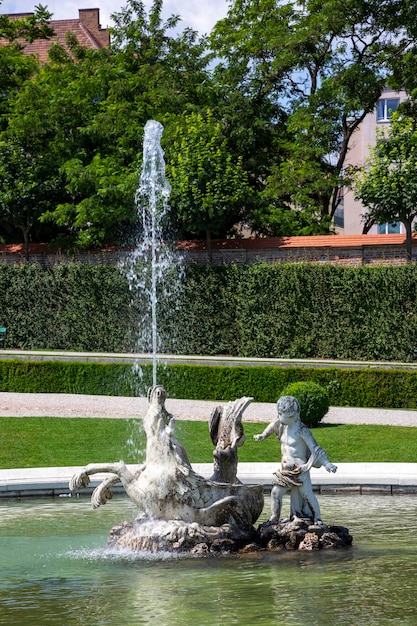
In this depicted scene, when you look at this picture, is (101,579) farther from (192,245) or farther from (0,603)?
(192,245)

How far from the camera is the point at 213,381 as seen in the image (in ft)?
74.7

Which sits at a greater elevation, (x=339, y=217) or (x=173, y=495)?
(x=339, y=217)

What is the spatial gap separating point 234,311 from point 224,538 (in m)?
19.0

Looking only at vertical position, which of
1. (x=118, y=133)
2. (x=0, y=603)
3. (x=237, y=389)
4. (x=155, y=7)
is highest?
(x=155, y=7)

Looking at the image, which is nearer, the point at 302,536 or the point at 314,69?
the point at 302,536

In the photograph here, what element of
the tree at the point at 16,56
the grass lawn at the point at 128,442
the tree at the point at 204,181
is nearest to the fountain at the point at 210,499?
the grass lawn at the point at 128,442

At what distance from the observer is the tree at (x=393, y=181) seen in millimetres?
27328

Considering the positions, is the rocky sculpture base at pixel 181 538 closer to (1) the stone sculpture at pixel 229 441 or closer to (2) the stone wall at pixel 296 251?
(1) the stone sculpture at pixel 229 441

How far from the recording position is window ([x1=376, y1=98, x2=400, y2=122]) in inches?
1923

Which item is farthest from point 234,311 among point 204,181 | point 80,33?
point 80,33

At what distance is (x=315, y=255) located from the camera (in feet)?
93.8

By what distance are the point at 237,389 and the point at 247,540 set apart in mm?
12598

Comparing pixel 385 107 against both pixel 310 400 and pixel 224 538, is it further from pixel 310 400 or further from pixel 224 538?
pixel 224 538

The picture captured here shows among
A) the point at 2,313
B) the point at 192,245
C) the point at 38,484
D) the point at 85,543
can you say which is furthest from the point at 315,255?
the point at 85,543
